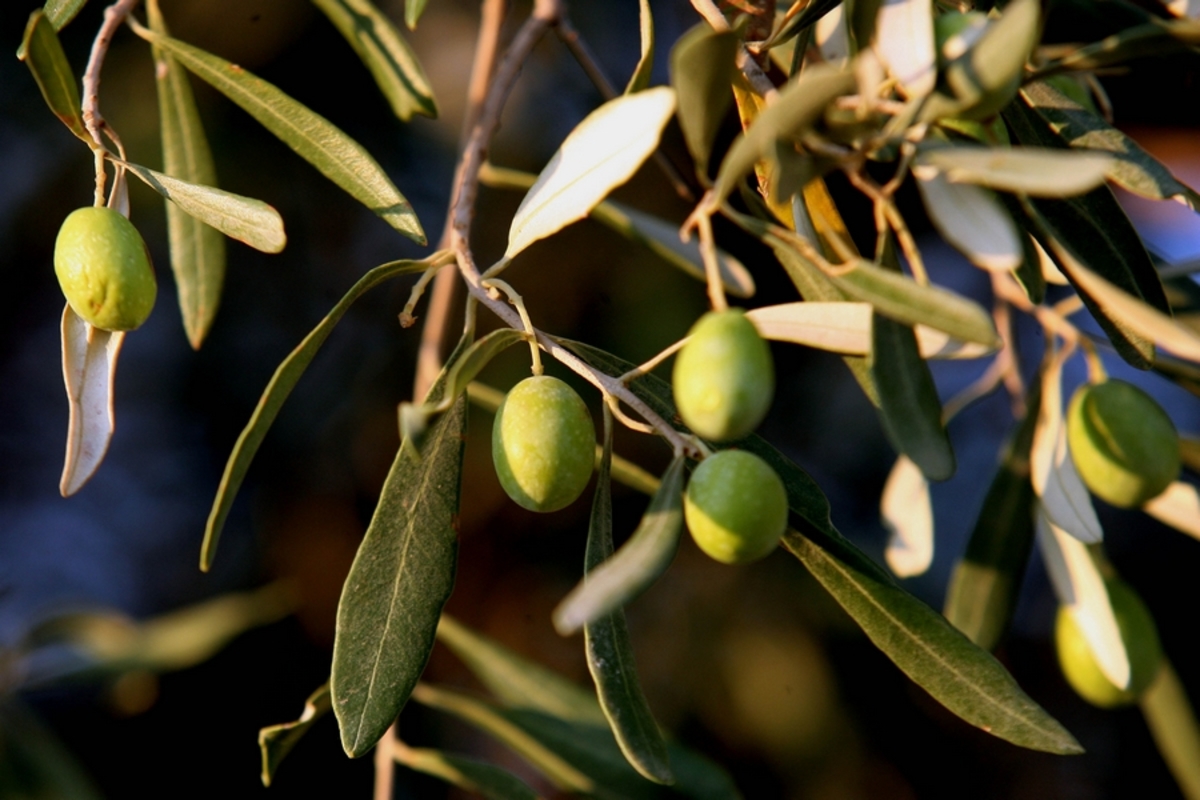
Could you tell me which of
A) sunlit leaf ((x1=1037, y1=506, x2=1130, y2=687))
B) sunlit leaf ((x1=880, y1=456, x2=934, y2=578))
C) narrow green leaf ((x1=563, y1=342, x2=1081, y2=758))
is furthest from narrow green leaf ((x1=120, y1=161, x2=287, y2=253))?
sunlit leaf ((x1=1037, y1=506, x2=1130, y2=687))

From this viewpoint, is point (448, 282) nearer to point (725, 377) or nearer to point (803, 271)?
point (803, 271)

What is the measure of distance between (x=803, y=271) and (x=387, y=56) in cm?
59

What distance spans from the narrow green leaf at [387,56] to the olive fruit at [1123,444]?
75cm

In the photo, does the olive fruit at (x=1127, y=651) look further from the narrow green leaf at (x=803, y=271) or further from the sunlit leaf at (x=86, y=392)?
the sunlit leaf at (x=86, y=392)

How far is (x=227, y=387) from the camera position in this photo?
210 centimetres

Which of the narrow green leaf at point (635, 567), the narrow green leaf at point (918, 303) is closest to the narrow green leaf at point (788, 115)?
the narrow green leaf at point (918, 303)

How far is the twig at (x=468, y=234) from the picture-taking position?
681 mm

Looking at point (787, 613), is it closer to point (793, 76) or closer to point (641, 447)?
point (641, 447)

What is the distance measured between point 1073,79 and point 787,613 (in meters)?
1.42

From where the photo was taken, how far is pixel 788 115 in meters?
0.49

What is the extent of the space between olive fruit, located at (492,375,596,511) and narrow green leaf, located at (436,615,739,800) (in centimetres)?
76

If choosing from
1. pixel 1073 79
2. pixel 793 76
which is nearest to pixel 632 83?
pixel 793 76

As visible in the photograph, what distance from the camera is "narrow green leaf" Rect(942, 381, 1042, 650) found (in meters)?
1.20

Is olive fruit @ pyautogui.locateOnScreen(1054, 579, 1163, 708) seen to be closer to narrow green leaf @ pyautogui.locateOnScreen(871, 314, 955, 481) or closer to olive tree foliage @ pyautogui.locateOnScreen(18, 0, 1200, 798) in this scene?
olive tree foliage @ pyautogui.locateOnScreen(18, 0, 1200, 798)
